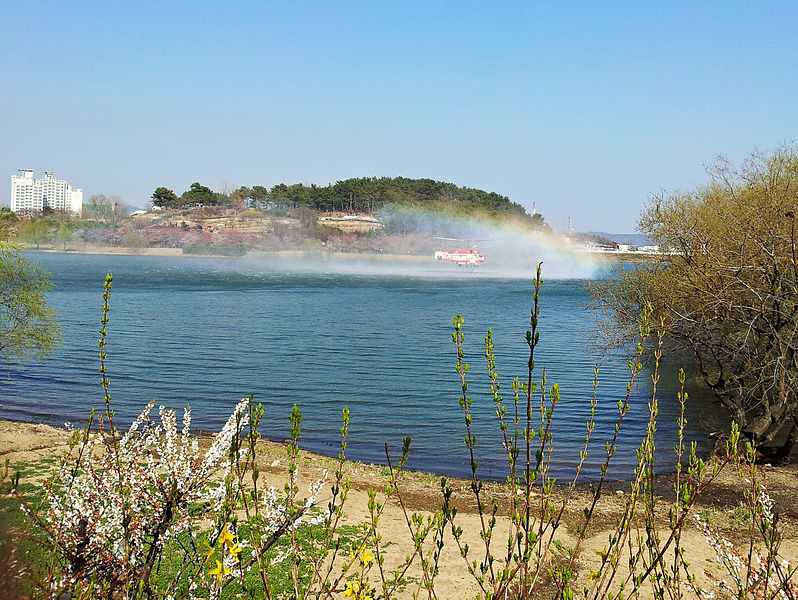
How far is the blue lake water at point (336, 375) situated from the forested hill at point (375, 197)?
346 feet

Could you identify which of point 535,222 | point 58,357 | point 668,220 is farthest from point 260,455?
point 535,222

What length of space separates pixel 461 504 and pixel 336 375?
14518 millimetres

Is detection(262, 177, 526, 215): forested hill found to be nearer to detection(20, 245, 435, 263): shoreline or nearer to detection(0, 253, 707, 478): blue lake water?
detection(20, 245, 435, 263): shoreline

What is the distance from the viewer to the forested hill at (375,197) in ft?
515

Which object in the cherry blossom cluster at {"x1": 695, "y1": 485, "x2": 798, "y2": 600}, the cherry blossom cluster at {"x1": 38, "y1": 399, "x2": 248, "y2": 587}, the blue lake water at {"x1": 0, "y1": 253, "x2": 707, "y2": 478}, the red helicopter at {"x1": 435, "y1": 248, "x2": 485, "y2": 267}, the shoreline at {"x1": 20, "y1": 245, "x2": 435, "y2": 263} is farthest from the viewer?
the shoreline at {"x1": 20, "y1": 245, "x2": 435, "y2": 263}

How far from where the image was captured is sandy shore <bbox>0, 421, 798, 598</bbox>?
9.02m

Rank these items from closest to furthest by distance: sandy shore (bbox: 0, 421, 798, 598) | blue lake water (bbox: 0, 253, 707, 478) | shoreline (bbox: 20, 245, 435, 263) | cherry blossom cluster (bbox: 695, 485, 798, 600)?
cherry blossom cluster (bbox: 695, 485, 798, 600)
sandy shore (bbox: 0, 421, 798, 598)
blue lake water (bbox: 0, 253, 707, 478)
shoreline (bbox: 20, 245, 435, 263)

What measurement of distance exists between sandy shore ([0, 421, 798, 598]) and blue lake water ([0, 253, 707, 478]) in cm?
168

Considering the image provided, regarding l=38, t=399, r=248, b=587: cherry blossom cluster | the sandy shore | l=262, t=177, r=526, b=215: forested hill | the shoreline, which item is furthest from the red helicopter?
l=38, t=399, r=248, b=587: cherry blossom cluster

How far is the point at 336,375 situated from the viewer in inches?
1041

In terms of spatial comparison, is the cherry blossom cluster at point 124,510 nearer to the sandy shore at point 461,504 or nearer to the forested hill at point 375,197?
the sandy shore at point 461,504

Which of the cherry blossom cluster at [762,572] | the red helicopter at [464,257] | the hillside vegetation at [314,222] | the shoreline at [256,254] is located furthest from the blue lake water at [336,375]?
the hillside vegetation at [314,222]

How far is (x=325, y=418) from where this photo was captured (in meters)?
20.1

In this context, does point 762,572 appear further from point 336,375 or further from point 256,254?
point 256,254
